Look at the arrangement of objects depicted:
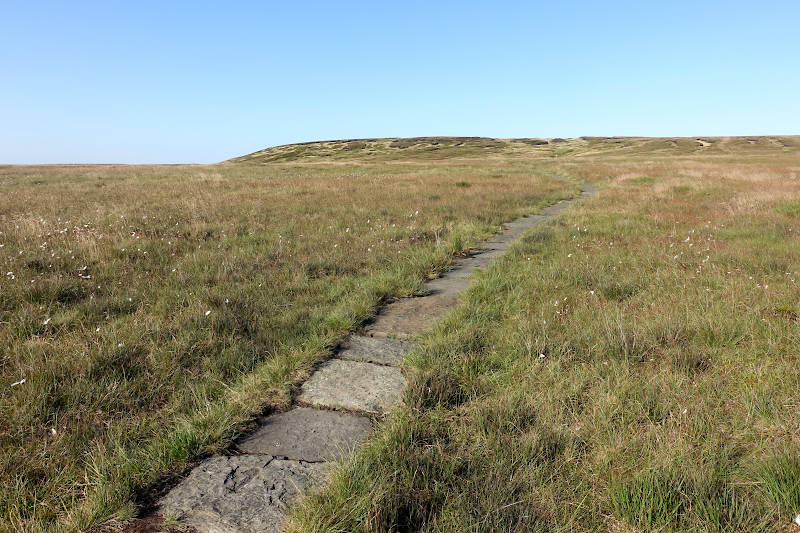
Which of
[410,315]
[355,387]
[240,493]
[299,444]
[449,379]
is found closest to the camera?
[240,493]

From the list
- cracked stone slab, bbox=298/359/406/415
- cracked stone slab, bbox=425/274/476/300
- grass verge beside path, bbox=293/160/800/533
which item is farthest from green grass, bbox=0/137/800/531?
cracked stone slab, bbox=425/274/476/300

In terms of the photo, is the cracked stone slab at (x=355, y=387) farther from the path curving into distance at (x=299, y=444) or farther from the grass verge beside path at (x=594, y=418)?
the grass verge beside path at (x=594, y=418)

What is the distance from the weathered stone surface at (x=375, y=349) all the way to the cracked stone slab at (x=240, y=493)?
1383 millimetres

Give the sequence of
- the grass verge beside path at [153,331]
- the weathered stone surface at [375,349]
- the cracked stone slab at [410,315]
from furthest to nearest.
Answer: the cracked stone slab at [410,315]
the weathered stone surface at [375,349]
the grass verge beside path at [153,331]

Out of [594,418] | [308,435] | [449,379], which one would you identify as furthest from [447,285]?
[308,435]

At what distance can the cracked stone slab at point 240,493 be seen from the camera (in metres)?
1.96

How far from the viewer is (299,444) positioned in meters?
2.53

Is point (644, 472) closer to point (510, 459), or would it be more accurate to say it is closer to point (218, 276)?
point (510, 459)

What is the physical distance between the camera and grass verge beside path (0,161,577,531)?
234 centimetres

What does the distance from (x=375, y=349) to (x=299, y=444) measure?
4.72 feet

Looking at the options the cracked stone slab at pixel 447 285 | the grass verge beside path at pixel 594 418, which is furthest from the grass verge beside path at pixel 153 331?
the grass verge beside path at pixel 594 418

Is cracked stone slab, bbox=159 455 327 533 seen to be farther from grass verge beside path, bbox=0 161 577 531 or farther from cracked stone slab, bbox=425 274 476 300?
cracked stone slab, bbox=425 274 476 300

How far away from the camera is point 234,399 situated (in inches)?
118

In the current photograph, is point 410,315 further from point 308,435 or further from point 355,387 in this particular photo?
point 308,435
